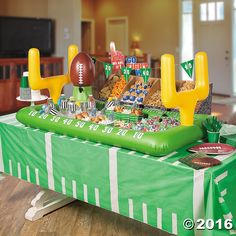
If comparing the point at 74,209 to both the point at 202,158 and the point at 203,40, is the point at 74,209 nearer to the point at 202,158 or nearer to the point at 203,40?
the point at 202,158

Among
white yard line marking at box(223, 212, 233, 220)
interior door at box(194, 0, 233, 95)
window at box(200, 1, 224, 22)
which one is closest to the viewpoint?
white yard line marking at box(223, 212, 233, 220)

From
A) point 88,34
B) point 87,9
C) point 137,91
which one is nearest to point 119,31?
point 88,34

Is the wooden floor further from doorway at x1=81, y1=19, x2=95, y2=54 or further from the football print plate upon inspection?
doorway at x1=81, y1=19, x2=95, y2=54

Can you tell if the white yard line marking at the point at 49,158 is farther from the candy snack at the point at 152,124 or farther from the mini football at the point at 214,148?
the mini football at the point at 214,148

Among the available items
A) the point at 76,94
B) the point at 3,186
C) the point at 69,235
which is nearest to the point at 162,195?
the point at 69,235

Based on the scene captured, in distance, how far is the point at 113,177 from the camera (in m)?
2.23

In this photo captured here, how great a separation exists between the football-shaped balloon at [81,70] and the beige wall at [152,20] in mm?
8030

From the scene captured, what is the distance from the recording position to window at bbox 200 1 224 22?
9.23 m

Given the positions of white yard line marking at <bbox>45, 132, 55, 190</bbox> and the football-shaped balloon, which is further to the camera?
the football-shaped balloon

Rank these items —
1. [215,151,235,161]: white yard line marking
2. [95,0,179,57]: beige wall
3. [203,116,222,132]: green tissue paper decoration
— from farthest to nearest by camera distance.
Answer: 1. [95,0,179,57]: beige wall
2. [203,116,222,132]: green tissue paper decoration
3. [215,151,235,161]: white yard line marking

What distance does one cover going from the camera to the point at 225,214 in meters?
1.83

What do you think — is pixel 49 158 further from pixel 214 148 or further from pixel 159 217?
pixel 214 148

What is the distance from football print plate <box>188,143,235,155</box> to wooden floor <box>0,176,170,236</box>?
0.86 m

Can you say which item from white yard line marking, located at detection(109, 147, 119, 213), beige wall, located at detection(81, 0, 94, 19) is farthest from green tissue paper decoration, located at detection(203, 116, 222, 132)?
beige wall, located at detection(81, 0, 94, 19)
